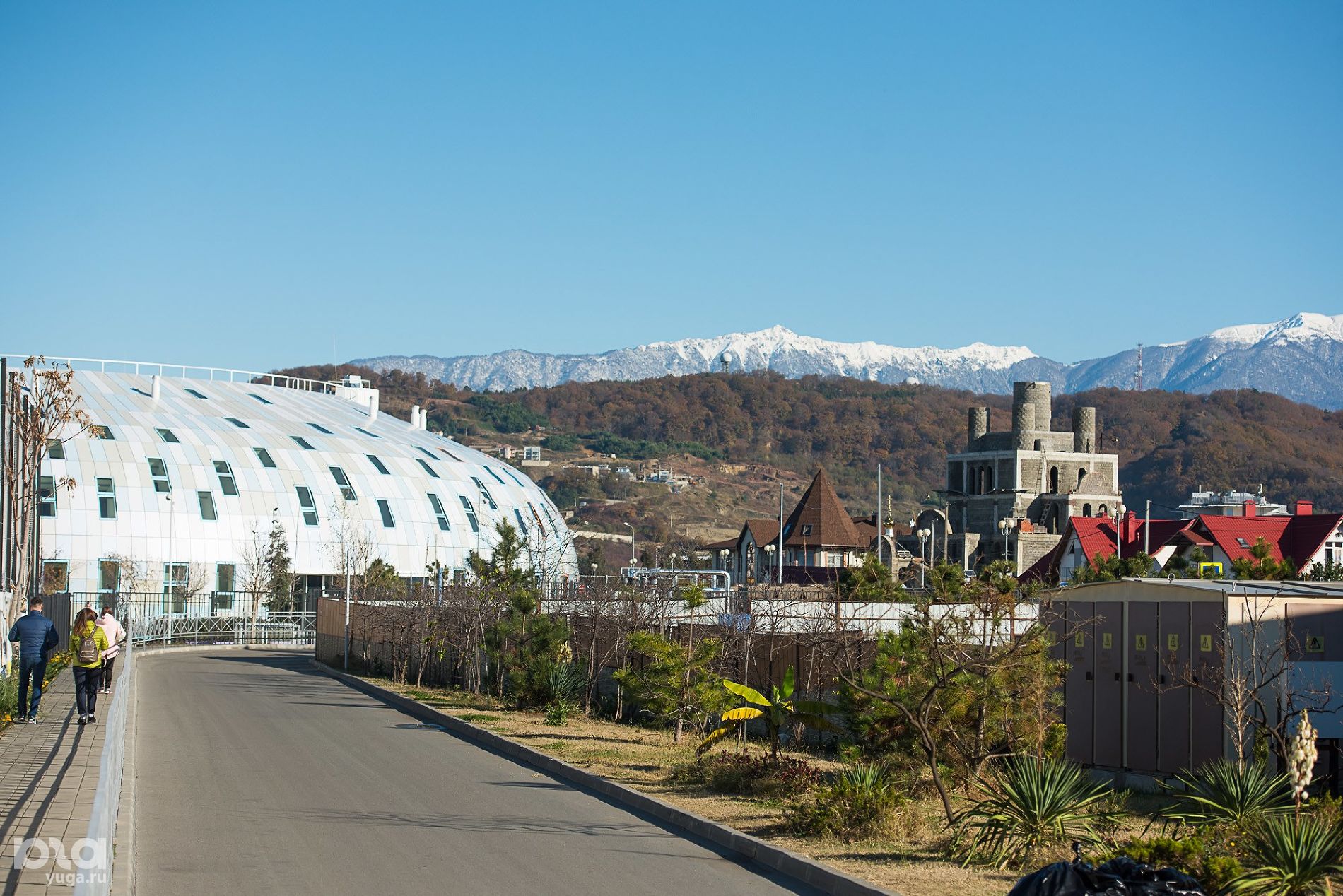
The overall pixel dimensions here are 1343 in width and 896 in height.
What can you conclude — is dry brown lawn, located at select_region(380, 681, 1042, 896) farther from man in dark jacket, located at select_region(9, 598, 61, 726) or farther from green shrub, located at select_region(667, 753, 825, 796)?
man in dark jacket, located at select_region(9, 598, 61, 726)

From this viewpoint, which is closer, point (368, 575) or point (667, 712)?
point (667, 712)

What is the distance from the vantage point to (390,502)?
248 ft

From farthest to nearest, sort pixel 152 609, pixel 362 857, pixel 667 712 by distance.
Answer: pixel 152 609, pixel 667 712, pixel 362 857

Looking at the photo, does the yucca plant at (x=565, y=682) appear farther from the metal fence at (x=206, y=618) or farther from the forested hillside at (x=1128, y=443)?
the forested hillside at (x=1128, y=443)

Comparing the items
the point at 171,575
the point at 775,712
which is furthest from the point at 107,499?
the point at 775,712

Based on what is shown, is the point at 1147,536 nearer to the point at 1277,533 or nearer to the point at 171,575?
the point at 1277,533

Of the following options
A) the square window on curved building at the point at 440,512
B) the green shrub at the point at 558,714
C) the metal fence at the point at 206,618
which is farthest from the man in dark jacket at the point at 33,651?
the square window on curved building at the point at 440,512

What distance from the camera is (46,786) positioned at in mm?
13367

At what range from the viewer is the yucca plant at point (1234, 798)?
35.2 ft

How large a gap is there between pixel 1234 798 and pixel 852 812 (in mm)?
3087

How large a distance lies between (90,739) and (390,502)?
58.9 m

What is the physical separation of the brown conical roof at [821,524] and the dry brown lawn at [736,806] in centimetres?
7039

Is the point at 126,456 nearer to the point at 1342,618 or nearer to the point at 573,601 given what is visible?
the point at 573,601

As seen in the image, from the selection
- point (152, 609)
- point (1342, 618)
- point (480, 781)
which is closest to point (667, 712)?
point (480, 781)
